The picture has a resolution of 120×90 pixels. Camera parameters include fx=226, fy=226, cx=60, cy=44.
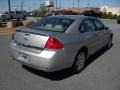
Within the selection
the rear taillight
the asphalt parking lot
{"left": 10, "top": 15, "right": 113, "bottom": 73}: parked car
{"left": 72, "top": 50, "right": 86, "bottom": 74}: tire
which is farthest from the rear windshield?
the asphalt parking lot

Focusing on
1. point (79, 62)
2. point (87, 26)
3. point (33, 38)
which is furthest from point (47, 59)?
point (87, 26)

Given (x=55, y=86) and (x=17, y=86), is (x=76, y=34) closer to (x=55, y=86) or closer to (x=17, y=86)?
(x=55, y=86)

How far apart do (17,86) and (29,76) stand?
2.43ft

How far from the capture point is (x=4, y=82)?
5590 mm

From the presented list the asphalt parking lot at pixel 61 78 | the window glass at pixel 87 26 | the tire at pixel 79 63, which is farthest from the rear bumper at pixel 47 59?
the window glass at pixel 87 26

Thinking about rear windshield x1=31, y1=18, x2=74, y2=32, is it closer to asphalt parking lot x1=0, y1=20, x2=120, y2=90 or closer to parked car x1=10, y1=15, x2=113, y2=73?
parked car x1=10, y1=15, x2=113, y2=73

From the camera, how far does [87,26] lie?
7043 mm

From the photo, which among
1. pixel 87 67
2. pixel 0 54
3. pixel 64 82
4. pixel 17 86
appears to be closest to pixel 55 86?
pixel 64 82

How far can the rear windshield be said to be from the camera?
629cm

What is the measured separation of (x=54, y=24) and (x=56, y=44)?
126 centimetres

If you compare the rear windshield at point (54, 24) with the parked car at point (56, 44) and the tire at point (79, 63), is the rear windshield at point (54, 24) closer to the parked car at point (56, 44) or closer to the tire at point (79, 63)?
the parked car at point (56, 44)

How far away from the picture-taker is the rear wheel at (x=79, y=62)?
Answer: 6.31m

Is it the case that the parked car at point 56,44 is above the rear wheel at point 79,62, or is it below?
above

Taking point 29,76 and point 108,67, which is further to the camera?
point 108,67
